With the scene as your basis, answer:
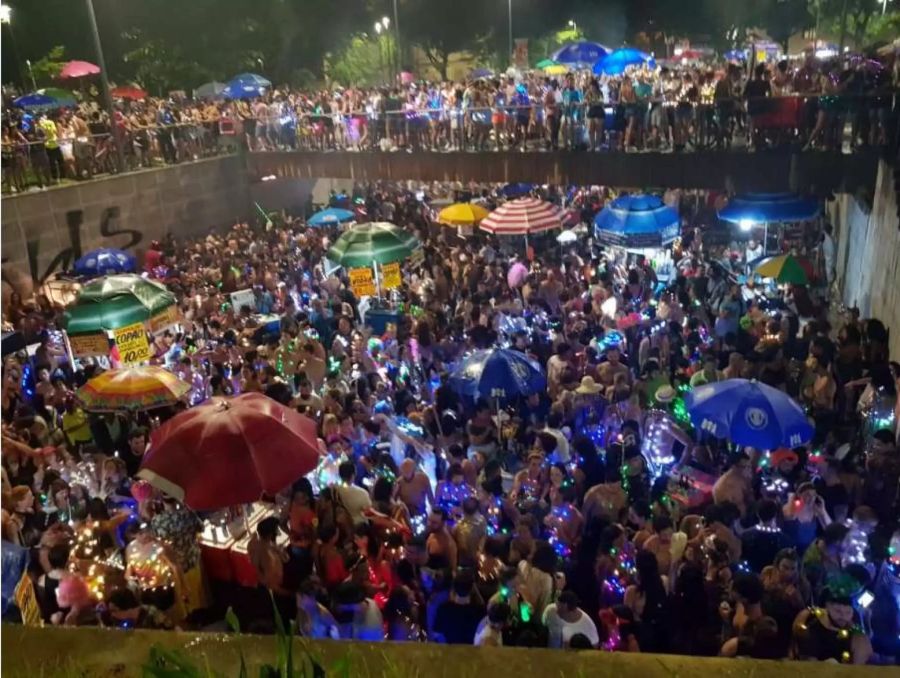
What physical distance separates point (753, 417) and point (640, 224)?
680 cm

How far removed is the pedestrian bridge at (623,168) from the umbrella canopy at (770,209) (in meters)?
0.96

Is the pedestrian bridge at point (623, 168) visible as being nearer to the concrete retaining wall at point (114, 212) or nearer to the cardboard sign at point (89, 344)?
the concrete retaining wall at point (114, 212)

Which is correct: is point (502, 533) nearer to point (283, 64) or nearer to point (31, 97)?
point (31, 97)

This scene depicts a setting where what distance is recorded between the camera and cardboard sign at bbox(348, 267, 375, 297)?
496 inches

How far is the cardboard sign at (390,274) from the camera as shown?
1285cm

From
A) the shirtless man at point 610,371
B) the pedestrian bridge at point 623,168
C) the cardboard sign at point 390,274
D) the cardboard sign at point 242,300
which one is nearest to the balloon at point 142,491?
the shirtless man at point 610,371

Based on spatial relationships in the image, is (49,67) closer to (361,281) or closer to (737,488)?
(361,281)

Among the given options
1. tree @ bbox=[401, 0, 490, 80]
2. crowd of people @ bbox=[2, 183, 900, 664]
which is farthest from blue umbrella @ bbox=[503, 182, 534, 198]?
tree @ bbox=[401, 0, 490, 80]

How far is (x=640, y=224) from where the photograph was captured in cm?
1338

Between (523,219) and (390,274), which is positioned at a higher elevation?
(523,219)

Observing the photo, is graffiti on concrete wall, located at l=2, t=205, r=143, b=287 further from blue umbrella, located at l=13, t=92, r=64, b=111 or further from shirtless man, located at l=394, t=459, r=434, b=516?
shirtless man, located at l=394, t=459, r=434, b=516

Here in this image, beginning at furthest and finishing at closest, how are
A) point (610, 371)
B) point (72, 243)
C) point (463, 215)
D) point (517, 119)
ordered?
point (72, 243) < point (517, 119) < point (463, 215) < point (610, 371)

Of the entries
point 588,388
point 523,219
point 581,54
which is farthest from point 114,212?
point 588,388

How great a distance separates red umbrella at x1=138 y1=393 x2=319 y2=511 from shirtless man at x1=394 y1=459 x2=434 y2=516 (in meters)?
1.05
